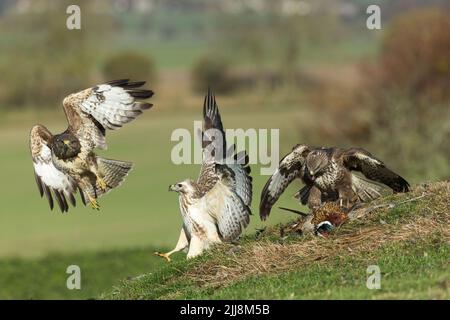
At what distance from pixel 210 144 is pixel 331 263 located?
224cm

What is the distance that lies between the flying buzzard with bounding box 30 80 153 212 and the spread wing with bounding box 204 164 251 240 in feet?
5.56

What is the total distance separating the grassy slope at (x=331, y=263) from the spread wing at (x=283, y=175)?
2.11 feet

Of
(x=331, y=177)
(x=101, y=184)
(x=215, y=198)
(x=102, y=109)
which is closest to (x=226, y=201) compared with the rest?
(x=215, y=198)

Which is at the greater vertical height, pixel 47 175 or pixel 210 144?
pixel 210 144

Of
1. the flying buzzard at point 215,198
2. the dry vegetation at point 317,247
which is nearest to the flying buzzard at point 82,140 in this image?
the flying buzzard at point 215,198

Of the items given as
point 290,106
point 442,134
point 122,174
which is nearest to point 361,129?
point 442,134

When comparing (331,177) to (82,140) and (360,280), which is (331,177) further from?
(82,140)

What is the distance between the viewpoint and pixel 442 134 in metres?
39.2

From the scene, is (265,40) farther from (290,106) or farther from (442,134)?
(442,134)

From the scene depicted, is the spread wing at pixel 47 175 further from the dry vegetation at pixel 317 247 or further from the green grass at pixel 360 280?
the green grass at pixel 360 280

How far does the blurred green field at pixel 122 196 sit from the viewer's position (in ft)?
117

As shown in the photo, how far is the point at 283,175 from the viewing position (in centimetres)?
1208

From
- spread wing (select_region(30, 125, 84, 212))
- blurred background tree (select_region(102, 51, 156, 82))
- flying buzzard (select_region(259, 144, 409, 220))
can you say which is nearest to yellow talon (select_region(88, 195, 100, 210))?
spread wing (select_region(30, 125, 84, 212))

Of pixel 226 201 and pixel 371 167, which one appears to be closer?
pixel 226 201
